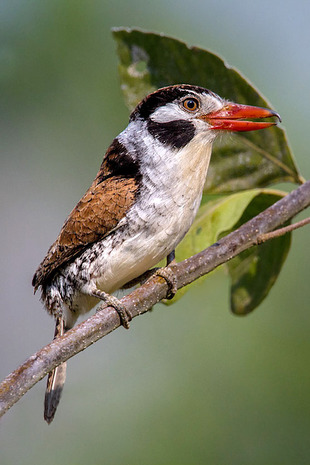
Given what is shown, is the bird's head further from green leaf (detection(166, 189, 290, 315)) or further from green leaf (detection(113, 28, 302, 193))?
green leaf (detection(166, 189, 290, 315))

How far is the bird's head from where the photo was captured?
2.59 meters

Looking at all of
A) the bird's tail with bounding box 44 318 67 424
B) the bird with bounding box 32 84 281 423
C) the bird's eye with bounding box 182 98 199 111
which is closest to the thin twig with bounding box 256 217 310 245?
the bird with bounding box 32 84 281 423

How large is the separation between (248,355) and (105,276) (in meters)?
1.55

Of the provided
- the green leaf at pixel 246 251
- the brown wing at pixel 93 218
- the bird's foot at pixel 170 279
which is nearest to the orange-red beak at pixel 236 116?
the green leaf at pixel 246 251

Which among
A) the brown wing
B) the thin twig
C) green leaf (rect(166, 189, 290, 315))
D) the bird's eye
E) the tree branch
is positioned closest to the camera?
the tree branch

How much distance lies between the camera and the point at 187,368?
161 inches

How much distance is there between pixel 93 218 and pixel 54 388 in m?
0.73

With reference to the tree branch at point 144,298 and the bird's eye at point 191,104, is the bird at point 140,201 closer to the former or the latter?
the bird's eye at point 191,104

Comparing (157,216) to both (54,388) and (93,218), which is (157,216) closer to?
(93,218)

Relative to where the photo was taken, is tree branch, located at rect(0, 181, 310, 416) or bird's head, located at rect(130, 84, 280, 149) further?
bird's head, located at rect(130, 84, 280, 149)

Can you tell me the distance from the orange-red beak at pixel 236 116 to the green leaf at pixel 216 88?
0.04 metres

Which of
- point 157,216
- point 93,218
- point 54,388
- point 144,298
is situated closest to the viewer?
point 144,298

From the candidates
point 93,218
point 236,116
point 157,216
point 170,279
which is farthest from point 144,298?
point 236,116

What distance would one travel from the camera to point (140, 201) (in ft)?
8.27
